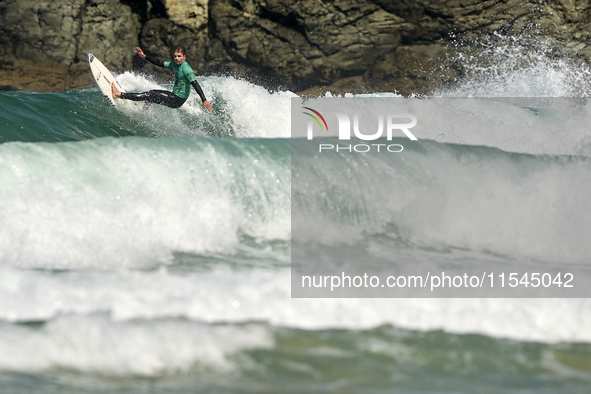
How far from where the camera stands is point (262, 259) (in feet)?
13.2

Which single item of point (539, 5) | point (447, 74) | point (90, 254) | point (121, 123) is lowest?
point (90, 254)

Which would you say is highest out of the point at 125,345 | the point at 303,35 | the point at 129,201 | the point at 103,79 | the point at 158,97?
the point at 303,35

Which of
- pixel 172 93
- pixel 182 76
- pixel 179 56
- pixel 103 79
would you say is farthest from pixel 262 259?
pixel 103 79

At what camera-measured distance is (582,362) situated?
277 cm

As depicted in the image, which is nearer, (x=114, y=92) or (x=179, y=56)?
(x=179, y=56)

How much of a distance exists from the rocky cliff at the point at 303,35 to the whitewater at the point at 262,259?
10785 millimetres

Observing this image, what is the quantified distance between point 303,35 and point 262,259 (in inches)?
579

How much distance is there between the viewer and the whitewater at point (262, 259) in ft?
8.58

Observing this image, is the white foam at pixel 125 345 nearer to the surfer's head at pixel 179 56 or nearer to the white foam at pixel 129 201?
the white foam at pixel 129 201

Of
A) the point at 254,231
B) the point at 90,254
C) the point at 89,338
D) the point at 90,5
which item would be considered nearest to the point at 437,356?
the point at 89,338

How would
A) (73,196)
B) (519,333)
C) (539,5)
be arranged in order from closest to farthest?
(519,333)
(73,196)
(539,5)

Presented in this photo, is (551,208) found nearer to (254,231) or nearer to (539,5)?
(254,231)

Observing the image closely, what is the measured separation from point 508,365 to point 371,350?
0.68 m

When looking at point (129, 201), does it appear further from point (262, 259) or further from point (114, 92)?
point (114, 92)
